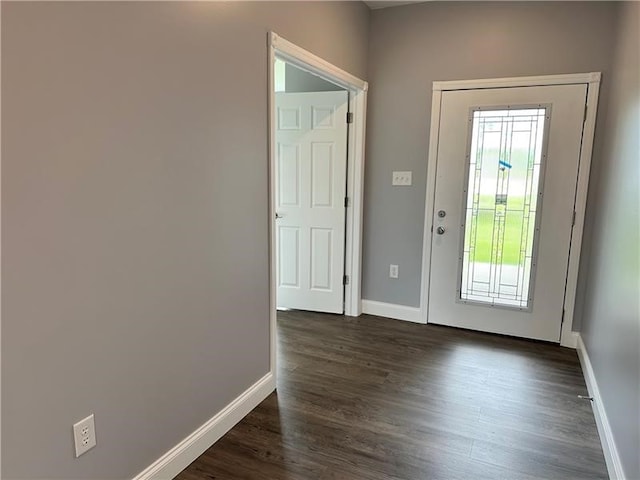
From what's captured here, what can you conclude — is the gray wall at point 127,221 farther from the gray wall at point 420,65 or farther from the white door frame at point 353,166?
the gray wall at point 420,65

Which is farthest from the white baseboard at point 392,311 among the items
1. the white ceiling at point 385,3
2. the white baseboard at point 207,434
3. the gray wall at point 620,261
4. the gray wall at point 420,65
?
the white ceiling at point 385,3

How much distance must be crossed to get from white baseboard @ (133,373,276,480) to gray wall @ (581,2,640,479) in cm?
171

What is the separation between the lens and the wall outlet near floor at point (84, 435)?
145 cm

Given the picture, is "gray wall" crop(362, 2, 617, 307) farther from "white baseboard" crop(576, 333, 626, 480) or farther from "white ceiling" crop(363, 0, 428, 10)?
"white baseboard" crop(576, 333, 626, 480)

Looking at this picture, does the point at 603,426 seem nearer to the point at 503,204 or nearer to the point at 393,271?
the point at 503,204

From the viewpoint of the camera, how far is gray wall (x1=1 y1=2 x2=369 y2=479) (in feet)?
4.07

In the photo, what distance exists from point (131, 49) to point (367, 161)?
8.09ft

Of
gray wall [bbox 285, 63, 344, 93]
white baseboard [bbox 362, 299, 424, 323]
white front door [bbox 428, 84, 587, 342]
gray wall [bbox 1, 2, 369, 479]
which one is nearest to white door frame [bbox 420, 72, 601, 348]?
white front door [bbox 428, 84, 587, 342]

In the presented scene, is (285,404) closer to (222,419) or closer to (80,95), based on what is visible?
(222,419)

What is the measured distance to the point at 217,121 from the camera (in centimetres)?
195

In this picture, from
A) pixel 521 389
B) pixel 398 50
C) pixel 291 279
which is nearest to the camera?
pixel 521 389

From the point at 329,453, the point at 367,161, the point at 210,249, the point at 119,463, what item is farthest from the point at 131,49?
the point at 367,161

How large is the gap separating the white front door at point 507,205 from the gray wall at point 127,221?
173cm

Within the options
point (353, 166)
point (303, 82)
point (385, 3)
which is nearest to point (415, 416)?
point (353, 166)
